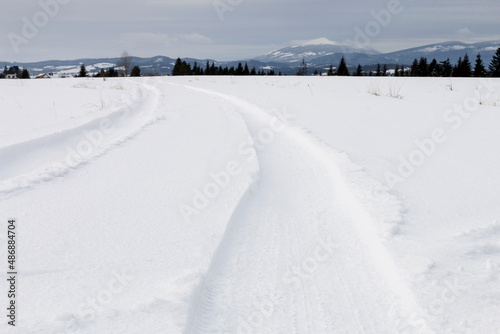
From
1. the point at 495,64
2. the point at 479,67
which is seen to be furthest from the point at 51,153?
the point at 495,64

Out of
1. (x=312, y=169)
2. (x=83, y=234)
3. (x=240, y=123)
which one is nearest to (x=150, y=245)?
(x=83, y=234)

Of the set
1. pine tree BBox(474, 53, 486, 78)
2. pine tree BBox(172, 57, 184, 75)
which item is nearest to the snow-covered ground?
pine tree BBox(474, 53, 486, 78)

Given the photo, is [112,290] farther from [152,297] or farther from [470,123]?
[470,123]

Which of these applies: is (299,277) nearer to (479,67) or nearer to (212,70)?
(479,67)

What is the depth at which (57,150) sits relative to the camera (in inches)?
176

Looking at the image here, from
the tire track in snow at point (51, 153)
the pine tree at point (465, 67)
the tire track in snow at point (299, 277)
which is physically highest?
the pine tree at point (465, 67)

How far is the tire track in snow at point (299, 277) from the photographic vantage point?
1751 millimetres

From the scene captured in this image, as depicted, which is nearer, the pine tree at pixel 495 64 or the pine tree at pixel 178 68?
the pine tree at pixel 495 64

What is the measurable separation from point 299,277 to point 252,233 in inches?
23.4

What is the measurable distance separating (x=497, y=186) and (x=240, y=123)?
4.44m

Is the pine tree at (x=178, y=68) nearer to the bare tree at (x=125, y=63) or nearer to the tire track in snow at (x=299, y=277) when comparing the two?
the bare tree at (x=125, y=63)

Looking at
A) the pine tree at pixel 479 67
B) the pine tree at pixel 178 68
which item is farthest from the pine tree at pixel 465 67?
the pine tree at pixel 178 68

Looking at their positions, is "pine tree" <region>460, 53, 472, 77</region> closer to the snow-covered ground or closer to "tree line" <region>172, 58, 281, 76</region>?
"tree line" <region>172, 58, 281, 76</region>

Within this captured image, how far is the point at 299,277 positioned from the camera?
2104mm
